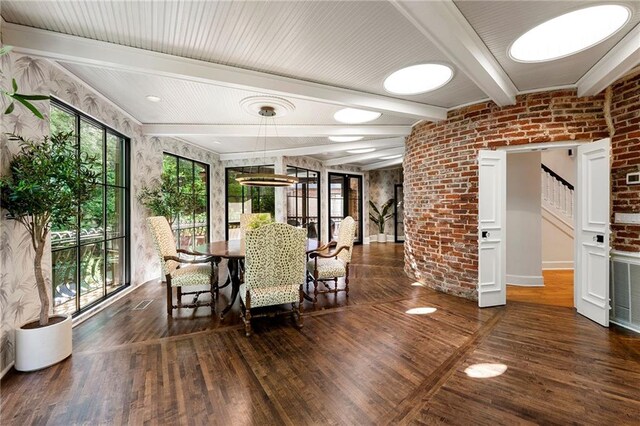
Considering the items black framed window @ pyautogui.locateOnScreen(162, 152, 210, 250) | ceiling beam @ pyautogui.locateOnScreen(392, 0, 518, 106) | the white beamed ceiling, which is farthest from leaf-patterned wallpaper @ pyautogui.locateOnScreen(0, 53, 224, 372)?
the white beamed ceiling

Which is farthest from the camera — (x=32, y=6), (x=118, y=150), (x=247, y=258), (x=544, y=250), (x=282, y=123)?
(x=544, y=250)

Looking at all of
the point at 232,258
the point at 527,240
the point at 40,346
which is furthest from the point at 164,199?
the point at 527,240

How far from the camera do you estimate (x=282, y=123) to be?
182 inches

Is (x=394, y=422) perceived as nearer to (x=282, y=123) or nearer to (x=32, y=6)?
(x=32, y=6)

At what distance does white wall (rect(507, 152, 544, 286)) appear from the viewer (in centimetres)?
443

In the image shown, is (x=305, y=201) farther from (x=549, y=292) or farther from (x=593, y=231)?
(x=593, y=231)

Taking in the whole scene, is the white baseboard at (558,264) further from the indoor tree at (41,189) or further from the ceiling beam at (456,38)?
the indoor tree at (41,189)

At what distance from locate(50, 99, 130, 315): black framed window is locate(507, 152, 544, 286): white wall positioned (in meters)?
5.62

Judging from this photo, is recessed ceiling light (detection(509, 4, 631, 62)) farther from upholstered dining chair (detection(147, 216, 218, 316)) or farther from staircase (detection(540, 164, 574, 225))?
upholstered dining chair (detection(147, 216, 218, 316))

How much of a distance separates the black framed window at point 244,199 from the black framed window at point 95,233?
3.13 meters

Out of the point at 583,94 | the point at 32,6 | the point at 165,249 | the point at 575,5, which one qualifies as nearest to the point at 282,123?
the point at 165,249

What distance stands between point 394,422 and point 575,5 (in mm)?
3076

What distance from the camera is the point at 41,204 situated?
2068mm

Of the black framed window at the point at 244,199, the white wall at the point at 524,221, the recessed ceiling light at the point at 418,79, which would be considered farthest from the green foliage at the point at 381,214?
the recessed ceiling light at the point at 418,79
